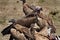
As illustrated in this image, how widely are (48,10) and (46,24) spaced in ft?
6.24

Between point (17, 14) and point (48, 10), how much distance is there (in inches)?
46.4

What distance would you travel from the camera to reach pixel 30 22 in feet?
26.8

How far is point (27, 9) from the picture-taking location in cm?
905

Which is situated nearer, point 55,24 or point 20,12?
point 55,24

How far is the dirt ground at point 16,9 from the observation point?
920cm

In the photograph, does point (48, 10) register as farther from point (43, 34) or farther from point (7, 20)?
point (43, 34)

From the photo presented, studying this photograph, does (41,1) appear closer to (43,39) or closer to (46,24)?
(46,24)

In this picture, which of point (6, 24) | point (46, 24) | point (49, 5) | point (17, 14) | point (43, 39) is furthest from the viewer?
point (49, 5)

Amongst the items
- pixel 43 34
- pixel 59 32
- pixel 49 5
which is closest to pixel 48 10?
pixel 49 5

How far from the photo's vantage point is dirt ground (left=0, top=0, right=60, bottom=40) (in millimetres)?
9203

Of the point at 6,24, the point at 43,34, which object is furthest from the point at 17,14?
the point at 43,34

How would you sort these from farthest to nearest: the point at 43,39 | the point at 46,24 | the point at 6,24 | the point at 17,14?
the point at 17,14, the point at 6,24, the point at 46,24, the point at 43,39

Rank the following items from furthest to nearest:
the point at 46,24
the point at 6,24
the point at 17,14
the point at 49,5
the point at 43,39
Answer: the point at 49,5, the point at 17,14, the point at 6,24, the point at 46,24, the point at 43,39

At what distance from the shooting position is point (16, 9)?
32.9 ft
